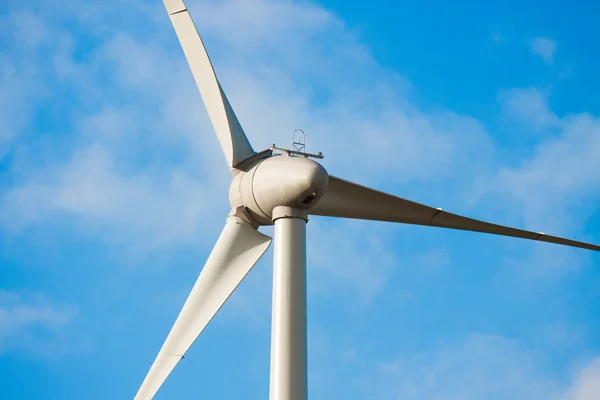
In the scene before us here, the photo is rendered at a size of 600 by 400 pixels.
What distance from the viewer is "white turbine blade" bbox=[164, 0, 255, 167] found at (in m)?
21.0

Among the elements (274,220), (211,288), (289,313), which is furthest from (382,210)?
(211,288)

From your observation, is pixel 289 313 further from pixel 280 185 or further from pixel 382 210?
pixel 382 210

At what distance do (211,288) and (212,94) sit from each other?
5031mm

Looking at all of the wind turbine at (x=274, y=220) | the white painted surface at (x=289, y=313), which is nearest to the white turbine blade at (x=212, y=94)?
the wind turbine at (x=274, y=220)

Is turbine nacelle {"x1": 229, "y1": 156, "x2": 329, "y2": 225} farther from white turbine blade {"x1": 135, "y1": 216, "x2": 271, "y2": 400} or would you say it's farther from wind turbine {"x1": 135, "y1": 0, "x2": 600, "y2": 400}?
white turbine blade {"x1": 135, "y1": 216, "x2": 271, "y2": 400}

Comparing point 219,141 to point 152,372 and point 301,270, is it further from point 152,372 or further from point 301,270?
point 152,372

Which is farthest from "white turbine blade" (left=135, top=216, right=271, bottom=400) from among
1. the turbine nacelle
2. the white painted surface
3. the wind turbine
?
the white painted surface

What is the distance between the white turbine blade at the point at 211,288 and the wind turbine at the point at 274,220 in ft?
0.07

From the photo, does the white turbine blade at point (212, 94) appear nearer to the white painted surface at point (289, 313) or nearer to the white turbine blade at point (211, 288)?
the white turbine blade at point (211, 288)

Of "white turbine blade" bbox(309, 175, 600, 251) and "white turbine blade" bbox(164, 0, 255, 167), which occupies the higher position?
"white turbine blade" bbox(164, 0, 255, 167)

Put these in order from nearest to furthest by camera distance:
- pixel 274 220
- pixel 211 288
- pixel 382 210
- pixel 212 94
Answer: pixel 274 220 < pixel 211 288 < pixel 382 210 < pixel 212 94

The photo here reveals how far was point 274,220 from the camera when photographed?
1952 centimetres

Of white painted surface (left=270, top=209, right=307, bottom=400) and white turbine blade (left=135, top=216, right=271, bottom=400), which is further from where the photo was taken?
white turbine blade (left=135, top=216, right=271, bottom=400)

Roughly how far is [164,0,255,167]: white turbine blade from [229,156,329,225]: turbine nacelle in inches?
41.7
